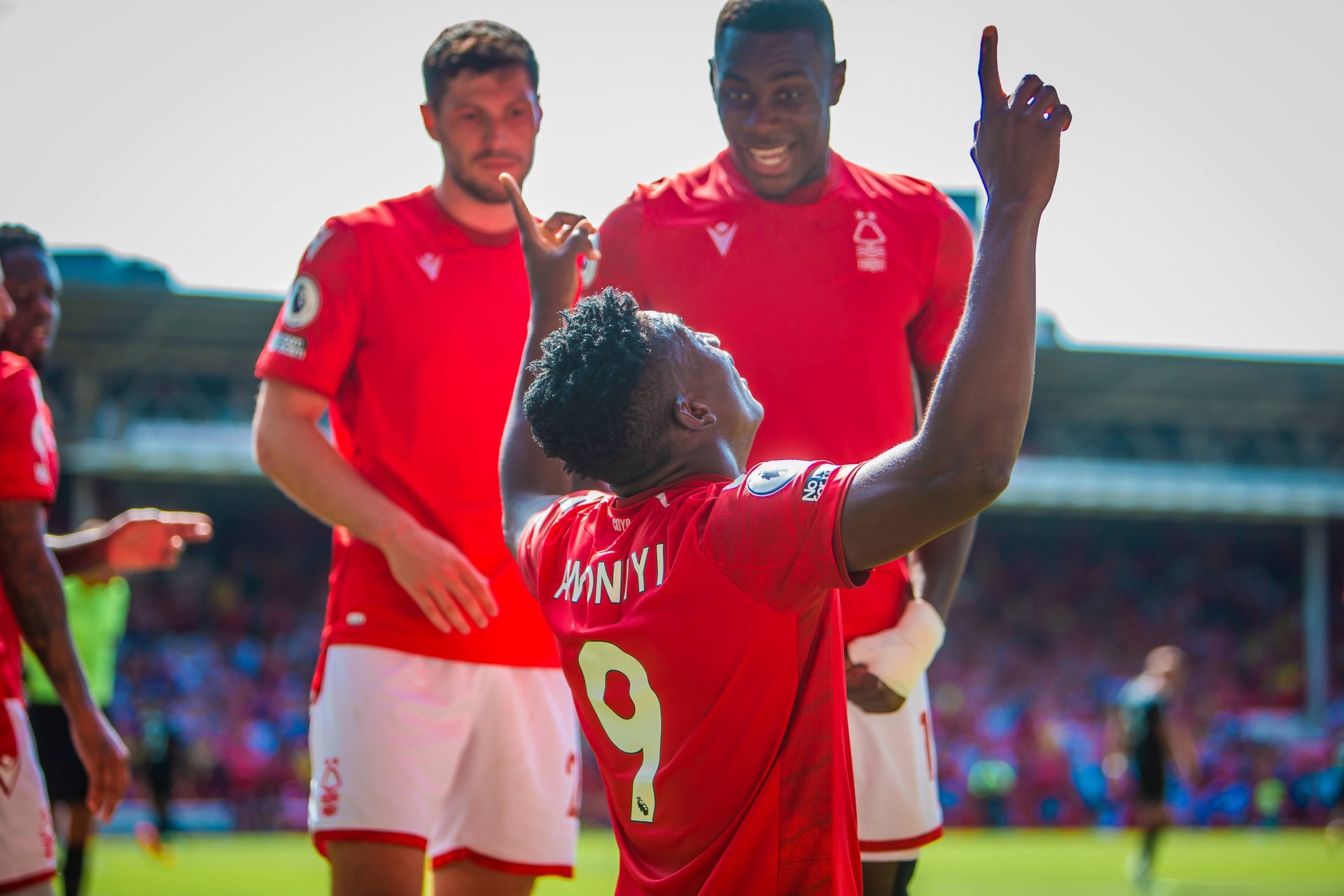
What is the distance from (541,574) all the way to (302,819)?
67.4ft

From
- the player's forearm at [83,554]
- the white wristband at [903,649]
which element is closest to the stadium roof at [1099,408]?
the player's forearm at [83,554]

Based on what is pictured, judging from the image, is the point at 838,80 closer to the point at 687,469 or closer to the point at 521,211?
the point at 521,211

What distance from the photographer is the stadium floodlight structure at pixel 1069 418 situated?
24.8m

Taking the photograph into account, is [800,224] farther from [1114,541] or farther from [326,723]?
[1114,541]

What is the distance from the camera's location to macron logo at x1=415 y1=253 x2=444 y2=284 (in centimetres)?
349

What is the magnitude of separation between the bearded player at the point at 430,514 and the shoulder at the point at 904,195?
3.01ft

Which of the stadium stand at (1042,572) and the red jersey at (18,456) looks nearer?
the red jersey at (18,456)

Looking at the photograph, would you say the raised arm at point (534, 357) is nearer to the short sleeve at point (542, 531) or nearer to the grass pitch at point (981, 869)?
the short sleeve at point (542, 531)

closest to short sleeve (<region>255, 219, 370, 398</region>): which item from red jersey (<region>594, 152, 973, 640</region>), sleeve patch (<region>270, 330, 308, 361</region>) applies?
sleeve patch (<region>270, 330, 308, 361</region>)

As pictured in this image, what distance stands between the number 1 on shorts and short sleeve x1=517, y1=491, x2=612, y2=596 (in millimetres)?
239

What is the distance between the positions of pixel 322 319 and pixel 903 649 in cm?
164

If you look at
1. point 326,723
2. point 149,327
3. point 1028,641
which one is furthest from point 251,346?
point 326,723

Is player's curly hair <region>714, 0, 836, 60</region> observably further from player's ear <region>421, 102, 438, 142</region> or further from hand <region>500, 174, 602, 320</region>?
player's ear <region>421, 102, 438, 142</region>

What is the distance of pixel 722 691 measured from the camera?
2158 mm
